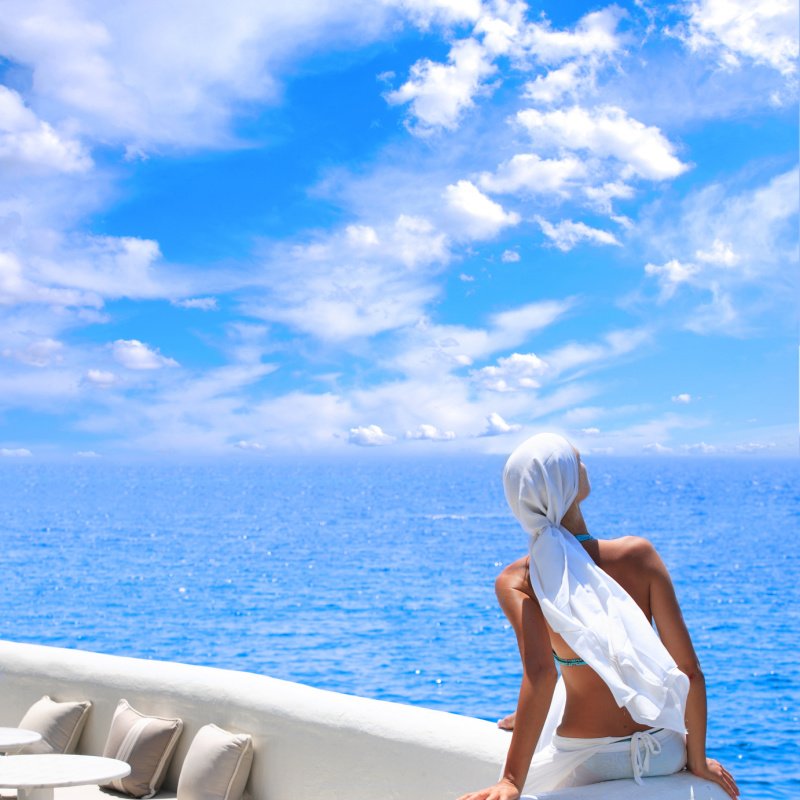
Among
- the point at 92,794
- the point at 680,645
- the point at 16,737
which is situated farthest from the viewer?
the point at 92,794

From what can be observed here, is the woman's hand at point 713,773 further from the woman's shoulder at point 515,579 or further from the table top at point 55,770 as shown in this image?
the table top at point 55,770

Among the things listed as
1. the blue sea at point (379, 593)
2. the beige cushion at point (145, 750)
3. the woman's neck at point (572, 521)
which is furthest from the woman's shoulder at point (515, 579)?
the blue sea at point (379, 593)

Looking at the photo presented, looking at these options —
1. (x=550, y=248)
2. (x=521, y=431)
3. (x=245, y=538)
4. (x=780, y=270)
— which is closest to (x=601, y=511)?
(x=245, y=538)

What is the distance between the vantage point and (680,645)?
7.02 ft

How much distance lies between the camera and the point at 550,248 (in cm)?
6156

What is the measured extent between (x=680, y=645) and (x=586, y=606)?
240 millimetres

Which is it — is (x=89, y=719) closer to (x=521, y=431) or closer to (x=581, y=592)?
(x=581, y=592)

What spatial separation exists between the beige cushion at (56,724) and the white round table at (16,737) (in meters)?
0.09

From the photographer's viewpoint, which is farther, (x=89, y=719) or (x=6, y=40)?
(x=6, y=40)

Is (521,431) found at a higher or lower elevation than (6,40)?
lower

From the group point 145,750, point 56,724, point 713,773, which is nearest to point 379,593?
point 56,724

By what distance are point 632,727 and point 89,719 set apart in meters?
2.48

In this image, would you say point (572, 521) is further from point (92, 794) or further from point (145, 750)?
point (92, 794)

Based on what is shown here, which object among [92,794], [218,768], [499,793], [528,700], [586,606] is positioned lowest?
[92,794]
